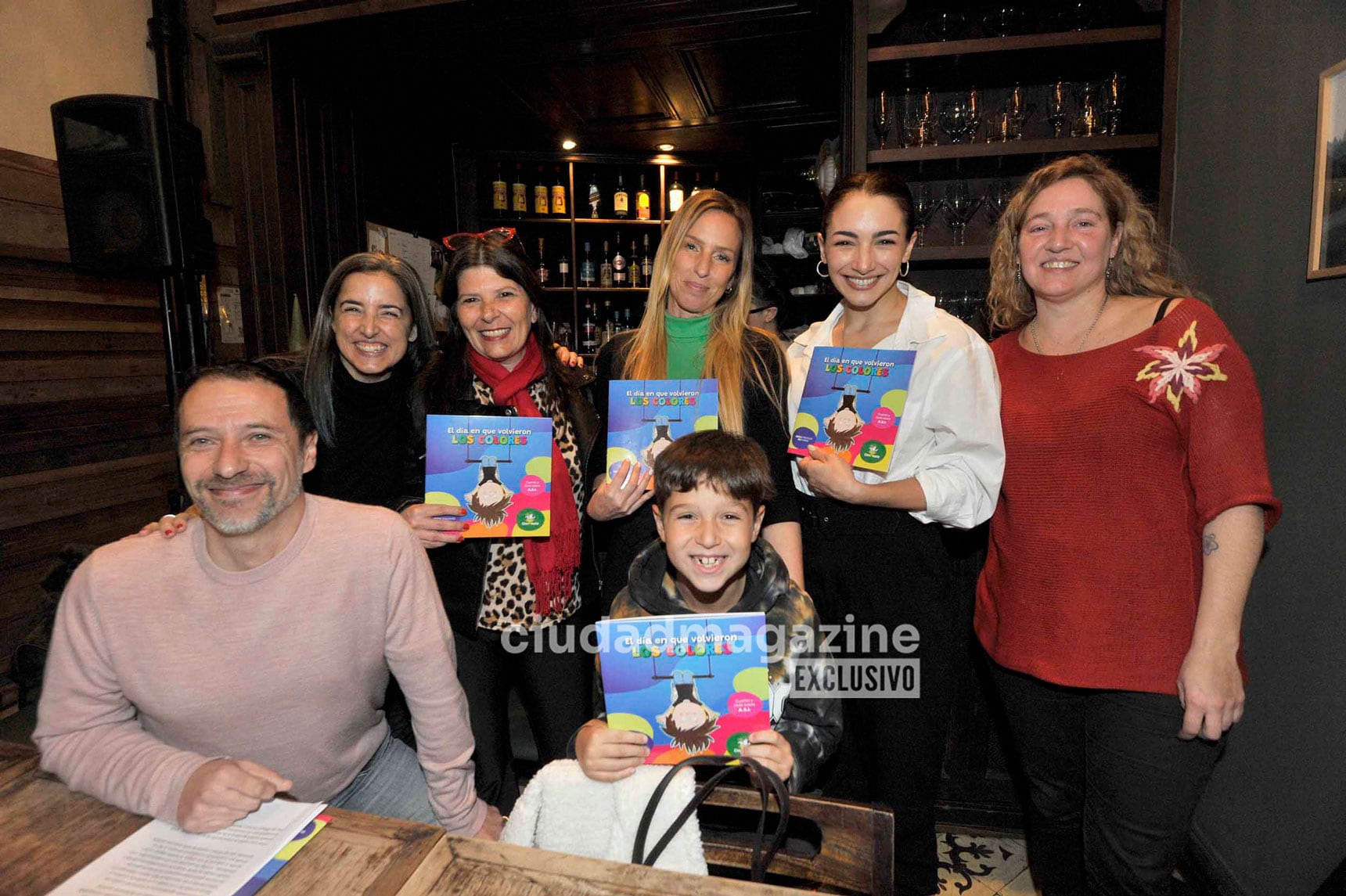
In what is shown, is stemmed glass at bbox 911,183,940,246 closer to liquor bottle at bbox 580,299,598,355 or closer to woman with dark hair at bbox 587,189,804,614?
woman with dark hair at bbox 587,189,804,614

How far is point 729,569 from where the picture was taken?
4.79 ft

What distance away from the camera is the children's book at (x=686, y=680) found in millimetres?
1106

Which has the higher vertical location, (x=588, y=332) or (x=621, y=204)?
(x=621, y=204)

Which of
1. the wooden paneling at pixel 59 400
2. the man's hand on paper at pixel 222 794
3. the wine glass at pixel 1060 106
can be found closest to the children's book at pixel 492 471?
the man's hand on paper at pixel 222 794

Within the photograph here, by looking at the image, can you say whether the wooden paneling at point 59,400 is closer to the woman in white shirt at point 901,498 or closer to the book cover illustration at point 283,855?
the book cover illustration at point 283,855

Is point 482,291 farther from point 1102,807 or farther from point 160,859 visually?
point 1102,807

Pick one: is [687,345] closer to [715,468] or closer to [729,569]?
[715,468]

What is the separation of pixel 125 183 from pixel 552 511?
243 cm

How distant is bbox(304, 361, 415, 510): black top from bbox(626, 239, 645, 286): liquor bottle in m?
3.37

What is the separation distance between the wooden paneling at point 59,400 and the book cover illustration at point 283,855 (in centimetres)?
351

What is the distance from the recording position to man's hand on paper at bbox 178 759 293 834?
1012mm

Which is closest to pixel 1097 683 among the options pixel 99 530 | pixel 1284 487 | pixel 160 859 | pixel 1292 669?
pixel 1292 669

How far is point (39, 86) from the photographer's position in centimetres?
347

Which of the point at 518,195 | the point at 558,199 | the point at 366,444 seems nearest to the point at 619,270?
the point at 558,199
